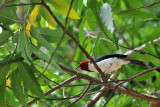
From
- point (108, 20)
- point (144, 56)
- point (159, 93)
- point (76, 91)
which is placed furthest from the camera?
point (76, 91)

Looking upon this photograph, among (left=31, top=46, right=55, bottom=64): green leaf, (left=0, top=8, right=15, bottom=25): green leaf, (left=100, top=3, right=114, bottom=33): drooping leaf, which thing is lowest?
(left=31, top=46, right=55, bottom=64): green leaf

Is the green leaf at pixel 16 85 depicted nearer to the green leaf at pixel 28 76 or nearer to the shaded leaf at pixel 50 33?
the green leaf at pixel 28 76

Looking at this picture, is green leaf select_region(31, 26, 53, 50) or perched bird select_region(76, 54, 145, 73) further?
perched bird select_region(76, 54, 145, 73)

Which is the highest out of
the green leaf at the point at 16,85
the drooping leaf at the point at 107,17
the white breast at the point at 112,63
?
the drooping leaf at the point at 107,17

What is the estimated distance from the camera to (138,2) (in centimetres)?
319

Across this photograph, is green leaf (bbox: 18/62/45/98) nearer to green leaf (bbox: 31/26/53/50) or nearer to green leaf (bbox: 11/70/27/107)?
green leaf (bbox: 11/70/27/107)

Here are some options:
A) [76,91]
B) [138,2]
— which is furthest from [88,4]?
[76,91]

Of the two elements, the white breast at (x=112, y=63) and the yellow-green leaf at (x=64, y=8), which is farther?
the white breast at (x=112, y=63)

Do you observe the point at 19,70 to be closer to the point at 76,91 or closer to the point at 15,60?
the point at 15,60

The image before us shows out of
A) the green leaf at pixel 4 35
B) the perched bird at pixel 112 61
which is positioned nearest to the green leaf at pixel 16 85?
the green leaf at pixel 4 35

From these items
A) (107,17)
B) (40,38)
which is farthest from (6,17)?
(107,17)

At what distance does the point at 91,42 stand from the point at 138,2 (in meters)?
0.95

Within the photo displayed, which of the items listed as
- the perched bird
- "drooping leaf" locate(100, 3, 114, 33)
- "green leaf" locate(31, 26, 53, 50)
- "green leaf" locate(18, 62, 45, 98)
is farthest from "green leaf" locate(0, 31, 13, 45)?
the perched bird

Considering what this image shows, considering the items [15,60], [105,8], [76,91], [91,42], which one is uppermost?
[105,8]
